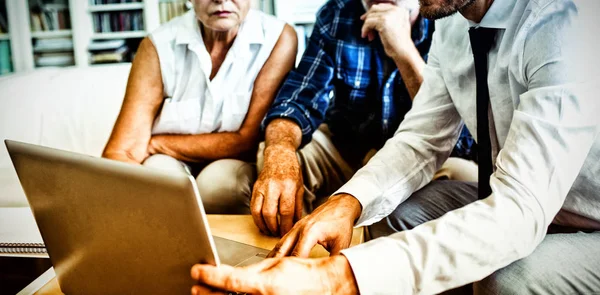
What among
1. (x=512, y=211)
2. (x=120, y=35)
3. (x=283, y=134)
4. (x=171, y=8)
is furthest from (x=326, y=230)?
(x=120, y=35)

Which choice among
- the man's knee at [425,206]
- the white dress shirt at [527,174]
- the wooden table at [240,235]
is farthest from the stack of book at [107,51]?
the white dress shirt at [527,174]

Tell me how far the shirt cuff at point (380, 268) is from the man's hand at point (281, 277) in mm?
12

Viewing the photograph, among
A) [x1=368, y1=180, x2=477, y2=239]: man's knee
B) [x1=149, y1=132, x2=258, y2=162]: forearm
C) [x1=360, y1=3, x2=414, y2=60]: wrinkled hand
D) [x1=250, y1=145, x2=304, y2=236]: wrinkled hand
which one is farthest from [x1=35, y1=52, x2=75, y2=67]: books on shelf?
[x1=368, y1=180, x2=477, y2=239]: man's knee

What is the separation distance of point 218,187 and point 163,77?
0.43 m

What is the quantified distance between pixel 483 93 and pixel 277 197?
47 cm

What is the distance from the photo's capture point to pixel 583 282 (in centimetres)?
74

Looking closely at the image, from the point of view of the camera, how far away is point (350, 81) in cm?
161

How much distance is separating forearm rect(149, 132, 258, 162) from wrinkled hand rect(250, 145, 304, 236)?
36 centimetres

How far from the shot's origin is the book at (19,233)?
0.93 meters

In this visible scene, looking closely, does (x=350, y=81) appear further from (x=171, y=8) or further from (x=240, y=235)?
(x=171, y=8)

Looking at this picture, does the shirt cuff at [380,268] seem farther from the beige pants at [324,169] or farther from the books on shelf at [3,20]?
the books on shelf at [3,20]

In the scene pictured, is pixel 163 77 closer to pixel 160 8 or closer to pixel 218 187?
pixel 218 187

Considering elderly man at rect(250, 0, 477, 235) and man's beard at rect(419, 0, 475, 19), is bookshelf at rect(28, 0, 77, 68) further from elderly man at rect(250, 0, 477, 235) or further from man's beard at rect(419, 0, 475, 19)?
man's beard at rect(419, 0, 475, 19)

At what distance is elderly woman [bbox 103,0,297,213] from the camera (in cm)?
156
